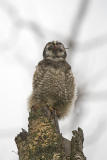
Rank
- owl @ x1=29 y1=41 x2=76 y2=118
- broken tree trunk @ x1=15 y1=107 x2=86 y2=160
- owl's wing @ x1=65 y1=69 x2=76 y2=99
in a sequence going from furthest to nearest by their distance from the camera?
1. owl's wing @ x1=65 y1=69 x2=76 y2=99
2. owl @ x1=29 y1=41 x2=76 y2=118
3. broken tree trunk @ x1=15 y1=107 x2=86 y2=160

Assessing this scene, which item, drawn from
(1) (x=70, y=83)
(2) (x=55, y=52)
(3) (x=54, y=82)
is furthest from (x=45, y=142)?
(2) (x=55, y=52)

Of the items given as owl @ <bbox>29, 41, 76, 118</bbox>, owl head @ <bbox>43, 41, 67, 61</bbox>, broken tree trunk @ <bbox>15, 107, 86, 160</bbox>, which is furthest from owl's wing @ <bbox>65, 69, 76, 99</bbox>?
broken tree trunk @ <bbox>15, 107, 86, 160</bbox>

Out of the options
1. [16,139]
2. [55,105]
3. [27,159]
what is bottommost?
[27,159]

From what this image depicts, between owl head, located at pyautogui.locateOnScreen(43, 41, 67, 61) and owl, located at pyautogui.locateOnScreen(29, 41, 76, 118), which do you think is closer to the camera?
owl, located at pyautogui.locateOnScreen(29, 41, 76, 118)

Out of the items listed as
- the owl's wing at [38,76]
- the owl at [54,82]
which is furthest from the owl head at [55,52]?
the owl's wing at [38,76]

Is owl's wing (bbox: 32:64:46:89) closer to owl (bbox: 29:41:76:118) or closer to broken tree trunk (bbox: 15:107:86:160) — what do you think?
owl (bbox: 29:41:76:118)

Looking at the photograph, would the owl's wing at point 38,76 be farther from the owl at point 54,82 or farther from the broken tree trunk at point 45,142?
the broken tree trunk at point 45,142

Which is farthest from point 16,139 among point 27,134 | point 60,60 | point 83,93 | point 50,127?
point 60,60

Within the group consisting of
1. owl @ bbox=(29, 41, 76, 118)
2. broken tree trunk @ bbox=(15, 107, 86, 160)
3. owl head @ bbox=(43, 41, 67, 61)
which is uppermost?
owl head @ bbox=(43, 41, 67, 61)

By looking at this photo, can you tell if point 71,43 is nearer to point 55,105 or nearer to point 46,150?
point 46,150
